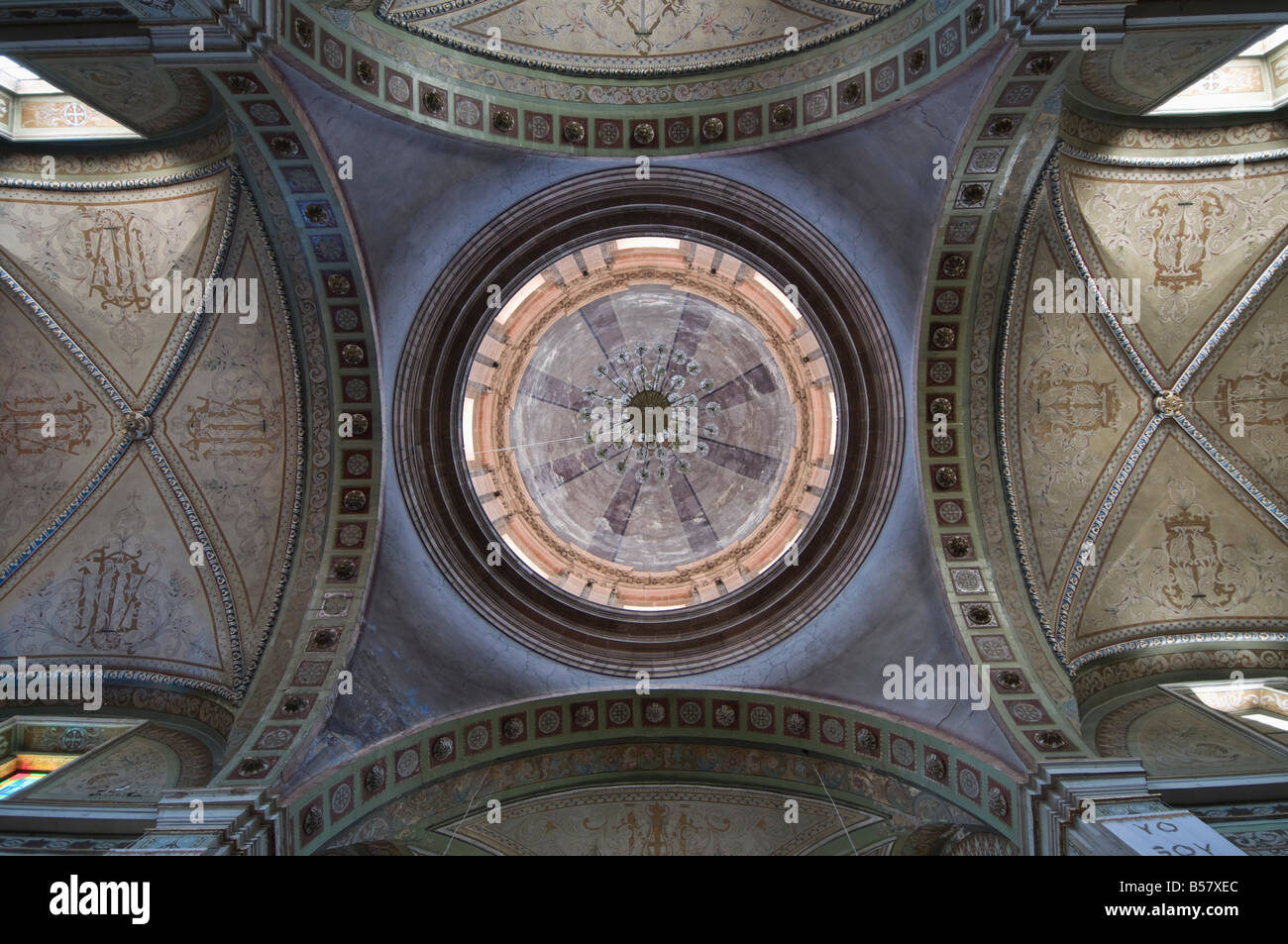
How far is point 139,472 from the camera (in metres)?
13.2

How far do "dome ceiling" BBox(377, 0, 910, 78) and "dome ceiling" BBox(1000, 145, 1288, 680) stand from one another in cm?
460

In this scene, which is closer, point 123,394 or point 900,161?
point 900,161

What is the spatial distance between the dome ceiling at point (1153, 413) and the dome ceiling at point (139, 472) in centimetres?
1141

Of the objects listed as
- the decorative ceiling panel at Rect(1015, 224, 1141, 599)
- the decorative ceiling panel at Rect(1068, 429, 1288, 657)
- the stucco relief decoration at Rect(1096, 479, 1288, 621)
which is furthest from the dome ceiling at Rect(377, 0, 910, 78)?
the stucco relief decoration at Rect(1096, 479, 1288, 621)

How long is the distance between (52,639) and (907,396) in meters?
13.6

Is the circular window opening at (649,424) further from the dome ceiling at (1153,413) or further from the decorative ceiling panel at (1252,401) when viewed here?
the decorative ceiling panel at (1252,401)

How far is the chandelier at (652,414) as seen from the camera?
1661 cm

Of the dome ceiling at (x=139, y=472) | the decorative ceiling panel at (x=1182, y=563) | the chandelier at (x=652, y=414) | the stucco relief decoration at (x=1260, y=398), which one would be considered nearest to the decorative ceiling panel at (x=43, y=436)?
the dome ceiling at (x=139, y=472)

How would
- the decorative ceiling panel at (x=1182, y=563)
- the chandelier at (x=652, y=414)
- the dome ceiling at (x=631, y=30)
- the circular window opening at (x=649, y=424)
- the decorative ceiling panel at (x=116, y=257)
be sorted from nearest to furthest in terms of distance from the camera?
the dome ceiling at (x=631, y=30) < the decorative ceiling panel at (x=116, y=257) < the decorative ceiling panel at (x=1182, y=563) < the circular window opening at (x=649, y=424) < the chandelier at (x=652, y=414)

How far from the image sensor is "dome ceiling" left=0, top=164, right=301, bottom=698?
12828mm

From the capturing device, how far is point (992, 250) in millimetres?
12070
